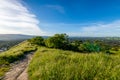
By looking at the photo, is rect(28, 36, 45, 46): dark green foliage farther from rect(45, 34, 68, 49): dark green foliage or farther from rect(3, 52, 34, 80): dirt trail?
rect(3, 52, 34, 80): dirt trail

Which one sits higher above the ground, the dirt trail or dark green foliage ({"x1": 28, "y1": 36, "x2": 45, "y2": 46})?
the dirt trail

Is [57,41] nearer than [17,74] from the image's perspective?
No

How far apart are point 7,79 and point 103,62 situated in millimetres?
5857

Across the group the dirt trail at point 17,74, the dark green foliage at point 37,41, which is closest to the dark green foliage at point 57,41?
the dark green foliage at point 37,41

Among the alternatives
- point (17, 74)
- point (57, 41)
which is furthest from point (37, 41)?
point (17, 74)

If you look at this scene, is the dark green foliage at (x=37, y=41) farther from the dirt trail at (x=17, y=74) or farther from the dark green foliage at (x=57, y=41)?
the dirt trail at (x=17, y=74)

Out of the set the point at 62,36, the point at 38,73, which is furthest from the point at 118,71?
the point at 62,36

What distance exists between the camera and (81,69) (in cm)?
991

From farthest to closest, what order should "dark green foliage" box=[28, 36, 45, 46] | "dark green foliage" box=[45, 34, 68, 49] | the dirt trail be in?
"dark green foliage" box=[28, 36, 45, 46] → "dark green foliage" box=[45, 34, 68, 49] → the dirt trail

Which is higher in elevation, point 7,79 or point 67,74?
point 67,74

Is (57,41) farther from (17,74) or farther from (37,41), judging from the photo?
(17,74)

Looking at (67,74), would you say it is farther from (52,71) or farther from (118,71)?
(118,71)

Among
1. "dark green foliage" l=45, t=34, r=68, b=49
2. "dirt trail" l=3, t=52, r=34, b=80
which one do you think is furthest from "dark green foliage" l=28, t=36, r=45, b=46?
"dirt trail" l=3, t=52, r=34, b=80

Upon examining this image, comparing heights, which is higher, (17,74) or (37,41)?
(17,74)
